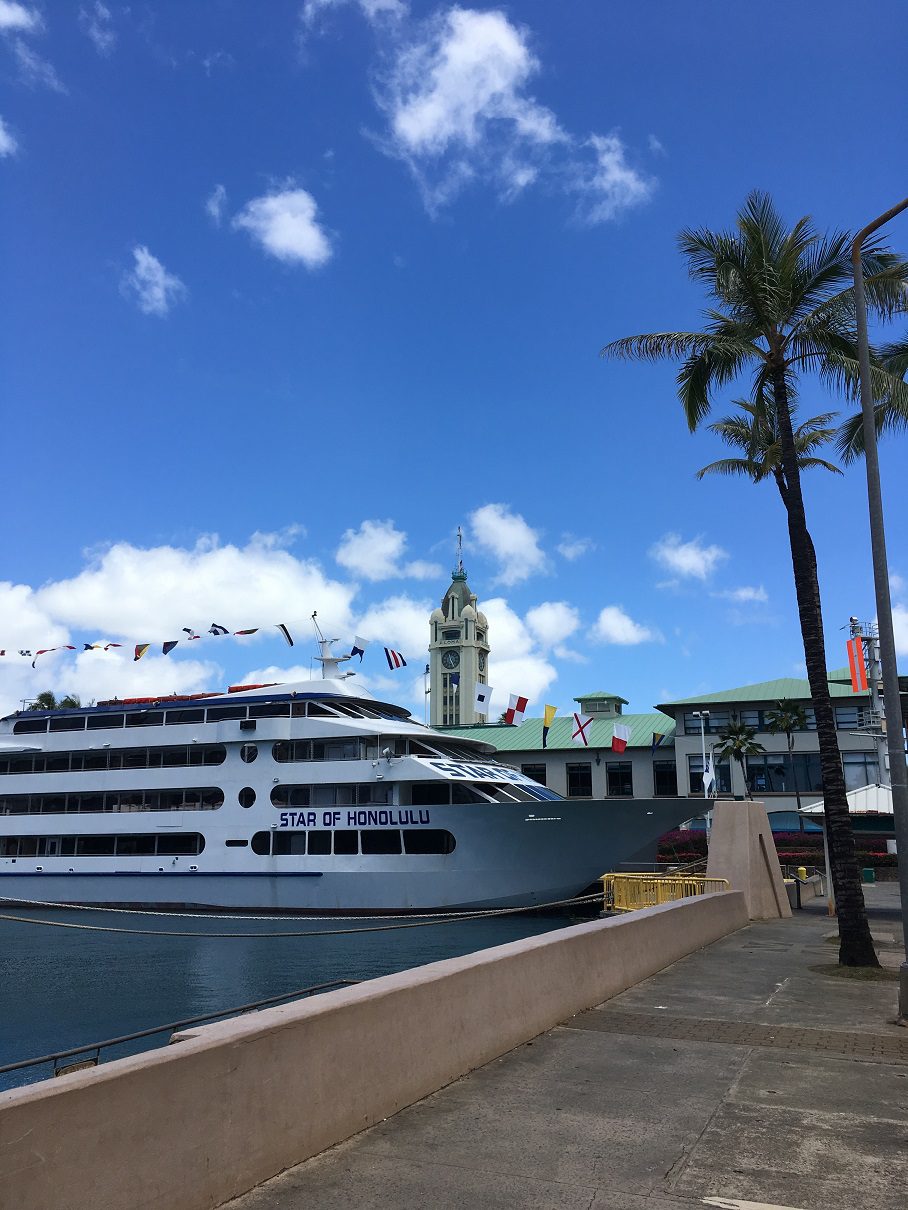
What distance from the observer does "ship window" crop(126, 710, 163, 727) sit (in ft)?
116

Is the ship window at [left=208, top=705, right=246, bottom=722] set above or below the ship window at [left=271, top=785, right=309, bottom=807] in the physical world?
above

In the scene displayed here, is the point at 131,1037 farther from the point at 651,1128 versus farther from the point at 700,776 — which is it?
the point at 700,776

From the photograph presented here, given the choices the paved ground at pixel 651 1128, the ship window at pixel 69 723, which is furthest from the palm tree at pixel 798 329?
the ship window at pixel 69 723

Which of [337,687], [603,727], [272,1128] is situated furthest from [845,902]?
[603,727]

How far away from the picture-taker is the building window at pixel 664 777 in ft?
209

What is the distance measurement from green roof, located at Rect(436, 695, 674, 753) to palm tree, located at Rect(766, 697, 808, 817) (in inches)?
298

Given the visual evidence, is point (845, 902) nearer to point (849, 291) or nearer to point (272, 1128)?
point (849, 291)

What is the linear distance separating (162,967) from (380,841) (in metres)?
10.3

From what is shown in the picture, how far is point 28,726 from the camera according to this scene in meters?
37.8

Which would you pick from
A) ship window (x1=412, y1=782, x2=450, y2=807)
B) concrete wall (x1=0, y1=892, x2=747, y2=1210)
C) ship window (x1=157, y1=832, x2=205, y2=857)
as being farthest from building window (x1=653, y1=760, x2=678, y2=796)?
concrete wall (x1=0, y1=892, x2=747, y2=1210)

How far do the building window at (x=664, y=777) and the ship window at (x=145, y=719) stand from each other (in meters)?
39.1

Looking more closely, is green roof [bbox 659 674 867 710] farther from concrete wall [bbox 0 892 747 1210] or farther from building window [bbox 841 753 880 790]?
concrete wall [bbox 0 892 747 1210]

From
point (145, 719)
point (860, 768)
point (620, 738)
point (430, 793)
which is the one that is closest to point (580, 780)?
point (860, 768)

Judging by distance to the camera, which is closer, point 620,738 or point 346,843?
point 346,843
